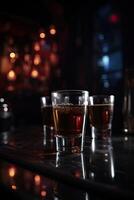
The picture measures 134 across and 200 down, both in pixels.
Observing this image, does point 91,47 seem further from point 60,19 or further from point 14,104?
point 14,104

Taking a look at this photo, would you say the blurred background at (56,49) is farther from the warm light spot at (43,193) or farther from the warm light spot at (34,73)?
the warm light spot at (43,193)

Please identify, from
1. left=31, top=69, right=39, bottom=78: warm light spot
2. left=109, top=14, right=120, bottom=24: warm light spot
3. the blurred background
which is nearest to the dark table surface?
the blurred background

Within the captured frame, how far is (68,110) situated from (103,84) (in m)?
3.28

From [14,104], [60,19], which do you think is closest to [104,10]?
→ [60,19]

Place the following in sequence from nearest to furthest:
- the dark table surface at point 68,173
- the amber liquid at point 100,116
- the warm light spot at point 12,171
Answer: the dark table surface at point 68,173
the warm light spot at point 12,171
the amber liquid at point 100,116

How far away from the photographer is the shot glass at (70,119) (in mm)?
813

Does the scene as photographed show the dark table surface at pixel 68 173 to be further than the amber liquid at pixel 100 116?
No

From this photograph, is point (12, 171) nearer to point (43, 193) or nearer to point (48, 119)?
point (43, 193)

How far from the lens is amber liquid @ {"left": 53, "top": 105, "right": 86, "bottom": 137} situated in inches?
32.7

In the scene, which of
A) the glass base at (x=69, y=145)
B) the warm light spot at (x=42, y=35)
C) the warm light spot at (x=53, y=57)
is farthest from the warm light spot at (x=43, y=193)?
the warm light spot at (x=53, y=57)

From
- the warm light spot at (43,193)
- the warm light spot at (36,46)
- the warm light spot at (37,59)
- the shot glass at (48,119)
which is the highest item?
the warm light spot at (36,46)

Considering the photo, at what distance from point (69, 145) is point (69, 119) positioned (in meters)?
0.07

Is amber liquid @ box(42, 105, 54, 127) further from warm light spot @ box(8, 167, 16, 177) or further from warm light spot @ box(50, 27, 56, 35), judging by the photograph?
warm light spot @ box(50, 27, 56, 35)

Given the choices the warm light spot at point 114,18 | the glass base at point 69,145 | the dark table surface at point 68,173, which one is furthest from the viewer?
the warm light spot at point 114,18
